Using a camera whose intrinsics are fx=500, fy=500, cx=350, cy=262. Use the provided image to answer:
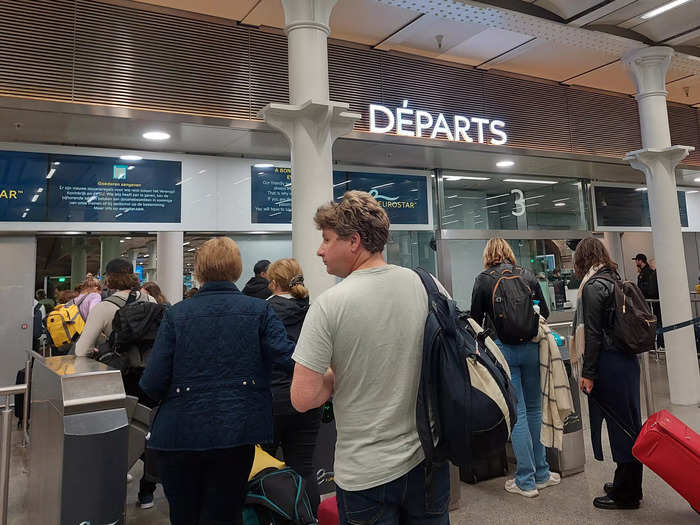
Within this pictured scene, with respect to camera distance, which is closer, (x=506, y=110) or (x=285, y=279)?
(x=285, y=279)

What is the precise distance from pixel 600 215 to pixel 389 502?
27.3ft

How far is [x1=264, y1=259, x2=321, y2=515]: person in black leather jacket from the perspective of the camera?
2.57m

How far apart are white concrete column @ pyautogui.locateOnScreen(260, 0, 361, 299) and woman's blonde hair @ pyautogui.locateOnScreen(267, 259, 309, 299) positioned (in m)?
0.94

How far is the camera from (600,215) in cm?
851

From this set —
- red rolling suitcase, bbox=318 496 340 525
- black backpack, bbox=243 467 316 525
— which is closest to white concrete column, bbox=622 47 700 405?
red rolling suitcase, bbox=318 496 340 525

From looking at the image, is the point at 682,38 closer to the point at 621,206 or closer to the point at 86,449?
the point at 621,206

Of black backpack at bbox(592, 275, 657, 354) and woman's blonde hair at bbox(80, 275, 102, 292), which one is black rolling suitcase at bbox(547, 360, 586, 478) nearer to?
black backpack at bbox(592, 275, 657, 354)

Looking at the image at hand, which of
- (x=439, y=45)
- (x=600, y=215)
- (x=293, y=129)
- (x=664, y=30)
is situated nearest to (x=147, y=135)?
(x=293, y=129)

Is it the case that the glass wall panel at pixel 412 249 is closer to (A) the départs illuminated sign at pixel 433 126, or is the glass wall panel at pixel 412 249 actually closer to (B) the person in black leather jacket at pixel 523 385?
(A) the départs illuminated sign at pixel 433 126

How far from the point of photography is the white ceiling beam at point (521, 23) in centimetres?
471

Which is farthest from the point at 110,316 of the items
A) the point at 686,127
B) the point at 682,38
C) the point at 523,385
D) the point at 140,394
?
the point at 686,127

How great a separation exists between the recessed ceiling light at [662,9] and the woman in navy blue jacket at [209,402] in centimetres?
553

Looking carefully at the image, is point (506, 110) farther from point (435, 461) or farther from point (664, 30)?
point (435, 461)

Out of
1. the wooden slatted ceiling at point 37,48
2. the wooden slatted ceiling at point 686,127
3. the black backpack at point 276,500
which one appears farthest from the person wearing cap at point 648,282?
the wooden slatted ceiling at point 37,48
